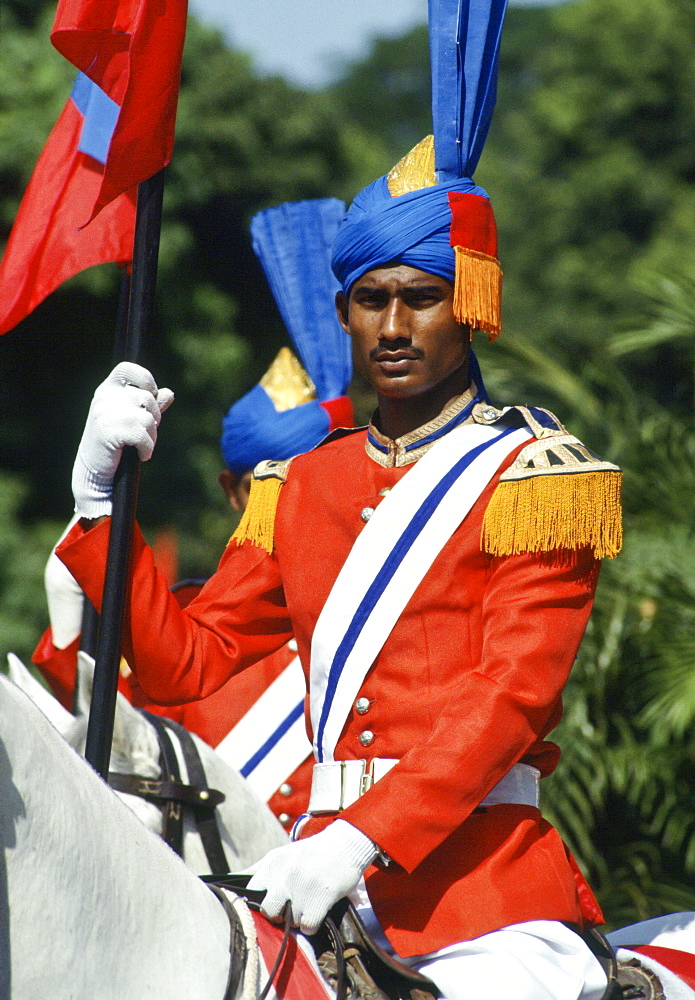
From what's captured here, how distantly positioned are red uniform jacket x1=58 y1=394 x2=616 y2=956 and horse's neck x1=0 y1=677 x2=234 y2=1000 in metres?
0.38

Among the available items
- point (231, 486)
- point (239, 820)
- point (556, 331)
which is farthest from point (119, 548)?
point (556, 331)

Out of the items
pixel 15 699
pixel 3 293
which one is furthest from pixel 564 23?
pixel 15 699

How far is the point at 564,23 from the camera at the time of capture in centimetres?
1459

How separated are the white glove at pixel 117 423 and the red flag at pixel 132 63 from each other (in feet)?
1.44

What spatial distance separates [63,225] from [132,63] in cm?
69

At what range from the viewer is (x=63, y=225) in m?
3.27

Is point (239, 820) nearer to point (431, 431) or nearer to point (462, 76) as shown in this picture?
point (431, 431)

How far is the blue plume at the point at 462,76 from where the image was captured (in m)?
2.66

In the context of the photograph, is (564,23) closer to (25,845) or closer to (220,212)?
(220,212)

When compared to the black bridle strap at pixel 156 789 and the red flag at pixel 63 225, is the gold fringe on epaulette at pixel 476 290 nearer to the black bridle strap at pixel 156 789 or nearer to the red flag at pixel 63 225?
the red flag at pixel 63 225

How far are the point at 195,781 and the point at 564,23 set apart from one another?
43.2 feet

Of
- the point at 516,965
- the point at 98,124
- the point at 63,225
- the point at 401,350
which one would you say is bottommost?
the point at 516,965

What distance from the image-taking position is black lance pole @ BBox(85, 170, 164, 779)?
2518mm

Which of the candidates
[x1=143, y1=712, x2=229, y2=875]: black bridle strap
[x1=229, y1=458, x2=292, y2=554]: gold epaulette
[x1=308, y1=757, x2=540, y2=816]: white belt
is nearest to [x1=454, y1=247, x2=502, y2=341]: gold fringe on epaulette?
[x1=229, y1=458, x2=292, y2=554]: gold epaulette
